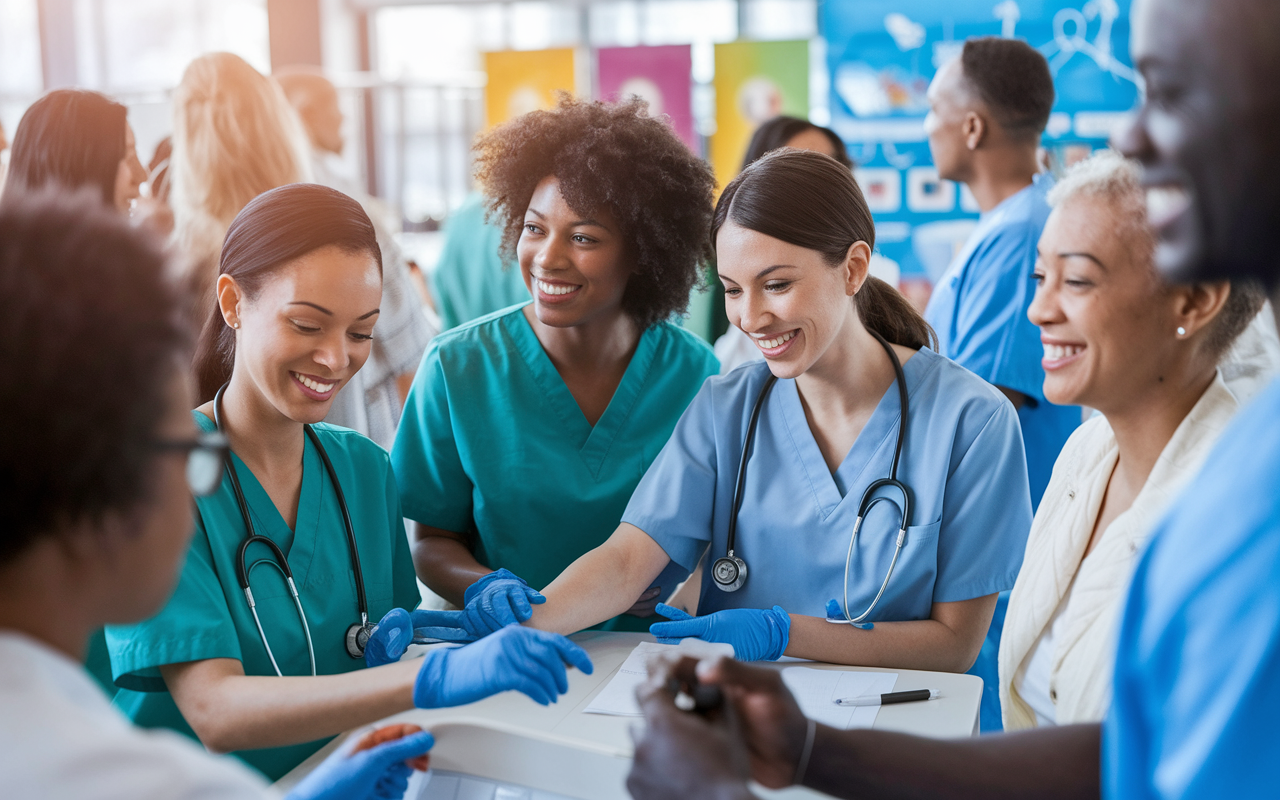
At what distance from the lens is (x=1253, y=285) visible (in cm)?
115

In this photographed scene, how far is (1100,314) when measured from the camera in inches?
46.5

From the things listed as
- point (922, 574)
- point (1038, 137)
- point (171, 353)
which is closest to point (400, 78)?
point (1038, 137)

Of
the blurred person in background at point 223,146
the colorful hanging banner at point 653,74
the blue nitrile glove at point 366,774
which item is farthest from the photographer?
the colorful hanging banner at point 653,74

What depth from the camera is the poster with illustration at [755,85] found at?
14.8 ft

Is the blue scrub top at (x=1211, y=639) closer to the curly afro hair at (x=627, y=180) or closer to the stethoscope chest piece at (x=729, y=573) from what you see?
the stethoscope chest piece at (x=729, y=573)

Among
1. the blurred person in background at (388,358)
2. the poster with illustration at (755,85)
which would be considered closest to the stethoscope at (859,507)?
the blurred person in background at (388,358)

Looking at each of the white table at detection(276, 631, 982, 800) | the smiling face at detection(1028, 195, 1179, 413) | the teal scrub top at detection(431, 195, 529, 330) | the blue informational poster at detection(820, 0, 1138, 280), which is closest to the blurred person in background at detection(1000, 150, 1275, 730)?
the smiling face at detection(1028, 195, 1179, 413)

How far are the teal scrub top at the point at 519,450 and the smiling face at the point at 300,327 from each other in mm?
377

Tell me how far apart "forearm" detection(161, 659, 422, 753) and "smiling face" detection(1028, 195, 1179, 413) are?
0.86 meters

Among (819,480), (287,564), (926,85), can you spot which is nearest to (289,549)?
(287,564)

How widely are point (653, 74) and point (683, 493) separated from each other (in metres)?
3.61

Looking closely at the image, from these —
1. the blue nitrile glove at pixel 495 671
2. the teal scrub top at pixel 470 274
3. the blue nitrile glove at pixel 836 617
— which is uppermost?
the teal scrub top at pixel 470 274

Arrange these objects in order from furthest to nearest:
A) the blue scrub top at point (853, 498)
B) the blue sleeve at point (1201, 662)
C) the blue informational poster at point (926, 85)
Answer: the blue informational poster at point (926, 85), the blue scrub top at point (853, 498), the blue sleeve at point (1201, 662)

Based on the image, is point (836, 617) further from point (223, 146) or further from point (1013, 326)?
point (223, 146)
